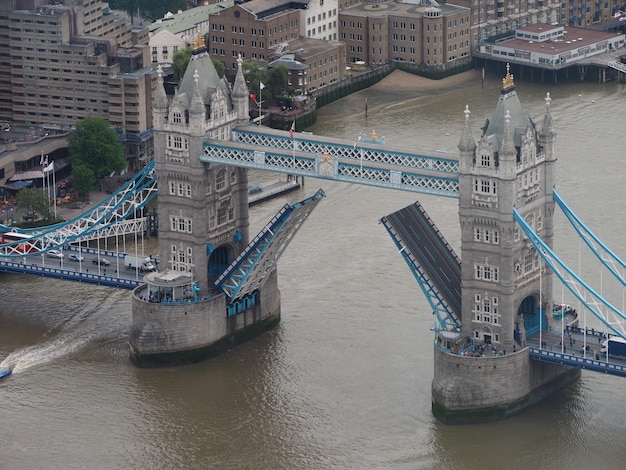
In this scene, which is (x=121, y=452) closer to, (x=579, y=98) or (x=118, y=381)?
(x=118, y=381)

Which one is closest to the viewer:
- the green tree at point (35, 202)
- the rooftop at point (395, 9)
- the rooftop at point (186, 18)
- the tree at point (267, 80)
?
the green tree at point (35, 202)

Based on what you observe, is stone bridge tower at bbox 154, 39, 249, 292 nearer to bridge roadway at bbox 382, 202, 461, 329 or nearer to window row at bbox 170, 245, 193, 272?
window row at bbox 170, 245, 193, 272

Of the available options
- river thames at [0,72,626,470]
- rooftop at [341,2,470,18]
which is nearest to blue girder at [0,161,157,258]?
river thames at [0,72,626,470]

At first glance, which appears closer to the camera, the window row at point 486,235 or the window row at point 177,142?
the window row at point 486,235

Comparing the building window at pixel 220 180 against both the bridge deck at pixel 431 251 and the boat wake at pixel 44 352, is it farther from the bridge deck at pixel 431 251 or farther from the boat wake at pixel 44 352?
the bridge deck at pixel 431 251

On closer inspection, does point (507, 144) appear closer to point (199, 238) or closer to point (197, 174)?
point (197, 174)

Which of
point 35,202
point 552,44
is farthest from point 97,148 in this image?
point 552,44

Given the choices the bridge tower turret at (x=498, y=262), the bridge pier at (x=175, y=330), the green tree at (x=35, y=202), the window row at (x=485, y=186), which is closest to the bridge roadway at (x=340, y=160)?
the window row at (x=485, y=186)

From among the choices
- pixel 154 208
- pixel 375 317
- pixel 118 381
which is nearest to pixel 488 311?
pixel 375 317
